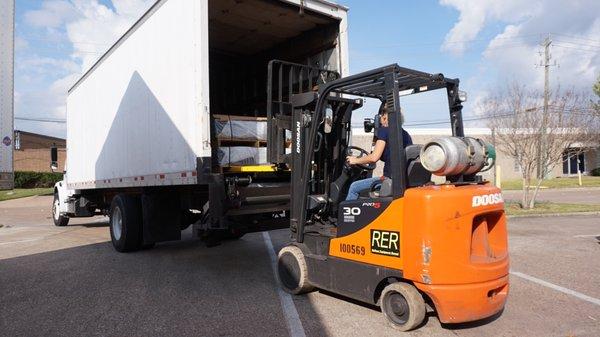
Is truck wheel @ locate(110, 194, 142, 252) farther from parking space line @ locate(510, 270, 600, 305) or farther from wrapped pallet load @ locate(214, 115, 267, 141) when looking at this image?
parking space line @ locate(510, 270, 600, 305)

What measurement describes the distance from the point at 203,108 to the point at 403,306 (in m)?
3.56

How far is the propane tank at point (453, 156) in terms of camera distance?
421 cm

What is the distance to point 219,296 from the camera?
582cm

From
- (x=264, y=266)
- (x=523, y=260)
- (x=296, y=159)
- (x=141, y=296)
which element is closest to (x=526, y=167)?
(x=523, y=260)

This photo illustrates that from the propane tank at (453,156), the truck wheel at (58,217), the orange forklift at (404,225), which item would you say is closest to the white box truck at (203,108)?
the orange forklift at (404,225)

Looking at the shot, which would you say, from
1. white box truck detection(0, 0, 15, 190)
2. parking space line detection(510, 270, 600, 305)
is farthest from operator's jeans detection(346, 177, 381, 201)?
white box truck detection(0, 0, 15, 190)

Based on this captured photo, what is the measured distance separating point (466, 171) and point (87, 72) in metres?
9.52

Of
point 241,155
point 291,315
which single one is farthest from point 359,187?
point 241,155

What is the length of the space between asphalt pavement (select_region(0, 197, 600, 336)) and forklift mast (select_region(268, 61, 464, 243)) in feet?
3.67

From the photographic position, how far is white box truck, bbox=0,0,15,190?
20.2ft

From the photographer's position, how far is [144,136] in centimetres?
812

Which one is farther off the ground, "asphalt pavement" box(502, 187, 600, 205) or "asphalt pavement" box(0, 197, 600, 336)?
"asphalt pavement" box(502, 187, 600, 205)

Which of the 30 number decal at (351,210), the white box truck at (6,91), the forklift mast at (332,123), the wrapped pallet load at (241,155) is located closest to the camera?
the forklift mast at (332,123)

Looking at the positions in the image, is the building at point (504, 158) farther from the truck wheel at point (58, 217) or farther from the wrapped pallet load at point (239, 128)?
the wrapped pallet load at point (239, 128)
